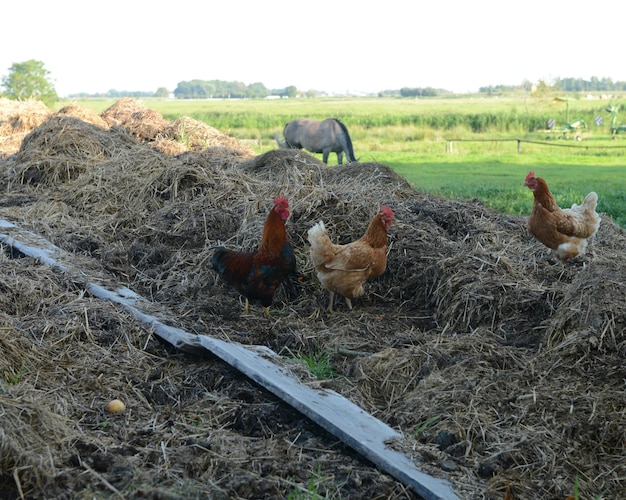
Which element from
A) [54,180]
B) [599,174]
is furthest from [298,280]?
[599,174]

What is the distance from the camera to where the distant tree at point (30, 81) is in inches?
1696

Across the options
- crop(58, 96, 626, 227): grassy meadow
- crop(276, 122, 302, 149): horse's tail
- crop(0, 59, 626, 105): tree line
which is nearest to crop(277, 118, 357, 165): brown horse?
crop(276, 122, 302, 149): horse's tail

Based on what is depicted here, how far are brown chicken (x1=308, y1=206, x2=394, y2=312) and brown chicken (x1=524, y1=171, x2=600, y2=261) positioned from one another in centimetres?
160

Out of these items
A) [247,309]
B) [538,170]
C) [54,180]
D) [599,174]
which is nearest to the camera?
[247,309]

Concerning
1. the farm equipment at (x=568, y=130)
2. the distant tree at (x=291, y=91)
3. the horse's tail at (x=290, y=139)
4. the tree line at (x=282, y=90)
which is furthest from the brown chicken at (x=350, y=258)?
the distant tree at (x=291, y=91)

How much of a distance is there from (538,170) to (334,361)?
55.7 feet

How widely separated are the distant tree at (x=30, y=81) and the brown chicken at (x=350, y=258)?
41123 millimetres

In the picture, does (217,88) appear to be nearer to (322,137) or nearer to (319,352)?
(322,137)

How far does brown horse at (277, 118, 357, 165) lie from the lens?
1817 cm

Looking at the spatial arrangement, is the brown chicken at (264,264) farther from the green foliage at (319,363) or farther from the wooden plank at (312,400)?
the green foliage at (319,363)

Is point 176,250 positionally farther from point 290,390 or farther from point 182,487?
point 182,487

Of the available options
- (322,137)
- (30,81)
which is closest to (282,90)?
(30,81)

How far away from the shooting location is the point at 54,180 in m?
10.8

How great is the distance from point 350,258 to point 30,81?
4316 cm
